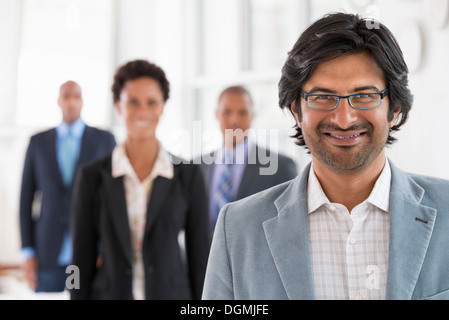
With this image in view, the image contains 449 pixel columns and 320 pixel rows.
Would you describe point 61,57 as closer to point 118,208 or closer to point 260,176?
point 260,176

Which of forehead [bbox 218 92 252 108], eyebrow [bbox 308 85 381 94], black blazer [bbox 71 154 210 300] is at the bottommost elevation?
black blazer [bbox 71 154 210 300]

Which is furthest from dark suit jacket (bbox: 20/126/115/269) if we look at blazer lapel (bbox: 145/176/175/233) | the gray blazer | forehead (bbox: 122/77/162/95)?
the gray blazer

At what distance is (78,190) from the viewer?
5.53 feet

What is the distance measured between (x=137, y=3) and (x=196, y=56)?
0.58 meters

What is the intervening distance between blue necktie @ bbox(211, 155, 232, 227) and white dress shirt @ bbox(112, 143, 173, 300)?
53cm

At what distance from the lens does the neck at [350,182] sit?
1.02 metres

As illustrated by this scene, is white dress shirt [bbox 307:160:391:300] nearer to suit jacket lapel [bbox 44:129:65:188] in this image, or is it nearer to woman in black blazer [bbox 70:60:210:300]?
woman in black blazer [bbox 70:60:210:300]

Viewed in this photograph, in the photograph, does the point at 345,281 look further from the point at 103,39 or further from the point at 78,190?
the point at 103,39

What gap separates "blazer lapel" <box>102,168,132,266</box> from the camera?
5.35ft

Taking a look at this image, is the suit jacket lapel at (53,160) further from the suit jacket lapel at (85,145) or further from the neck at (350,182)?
the neck at (350,182)

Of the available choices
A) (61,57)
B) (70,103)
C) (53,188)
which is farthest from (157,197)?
(61,57)

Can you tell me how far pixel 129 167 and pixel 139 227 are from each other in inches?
7.3

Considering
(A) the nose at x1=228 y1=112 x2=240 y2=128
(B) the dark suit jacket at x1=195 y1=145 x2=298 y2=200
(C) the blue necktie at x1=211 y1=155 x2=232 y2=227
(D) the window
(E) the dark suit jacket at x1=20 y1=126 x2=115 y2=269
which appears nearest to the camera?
(B) the dark suit jacket at x1=195 y1=145 x2=298 y2=200

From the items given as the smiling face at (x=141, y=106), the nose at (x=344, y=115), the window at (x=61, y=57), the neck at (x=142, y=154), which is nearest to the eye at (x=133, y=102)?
the smiling face at (x=141, y=106)
